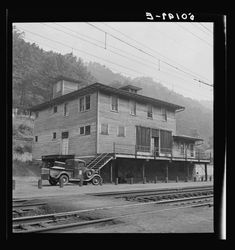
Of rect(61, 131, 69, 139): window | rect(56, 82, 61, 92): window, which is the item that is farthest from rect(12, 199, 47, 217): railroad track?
rect(56, 82, 61, 92): window

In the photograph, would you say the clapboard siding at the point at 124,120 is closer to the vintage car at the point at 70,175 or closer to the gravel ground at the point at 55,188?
the vintage car at the point at 70,175

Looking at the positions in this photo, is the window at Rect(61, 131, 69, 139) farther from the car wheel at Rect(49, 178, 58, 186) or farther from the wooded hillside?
the car wheel at Rect(49, 178, 58, 186)

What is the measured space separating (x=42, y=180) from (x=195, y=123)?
20.9 ft

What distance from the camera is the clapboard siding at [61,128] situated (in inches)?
293

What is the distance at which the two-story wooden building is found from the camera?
24.6ft

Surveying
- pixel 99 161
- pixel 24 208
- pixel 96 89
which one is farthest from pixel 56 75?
pixel 99 161

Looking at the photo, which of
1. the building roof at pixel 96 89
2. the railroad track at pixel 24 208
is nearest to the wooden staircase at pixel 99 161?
the building roof at pixel 96 89

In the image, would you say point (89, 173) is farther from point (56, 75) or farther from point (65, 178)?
point (56, 75)

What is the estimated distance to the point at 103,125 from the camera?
1190 centimetres

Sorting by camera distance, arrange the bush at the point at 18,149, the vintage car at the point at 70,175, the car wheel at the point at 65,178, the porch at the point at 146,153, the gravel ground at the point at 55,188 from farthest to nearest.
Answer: the car wheel at the point at 65,178 → the porch at the point at 146,153 → the vintage car at the point at 70,175 → the gravel ground at the point at 55,188 → the bush at the point at 18,149

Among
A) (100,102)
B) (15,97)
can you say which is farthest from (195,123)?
(100,102)
